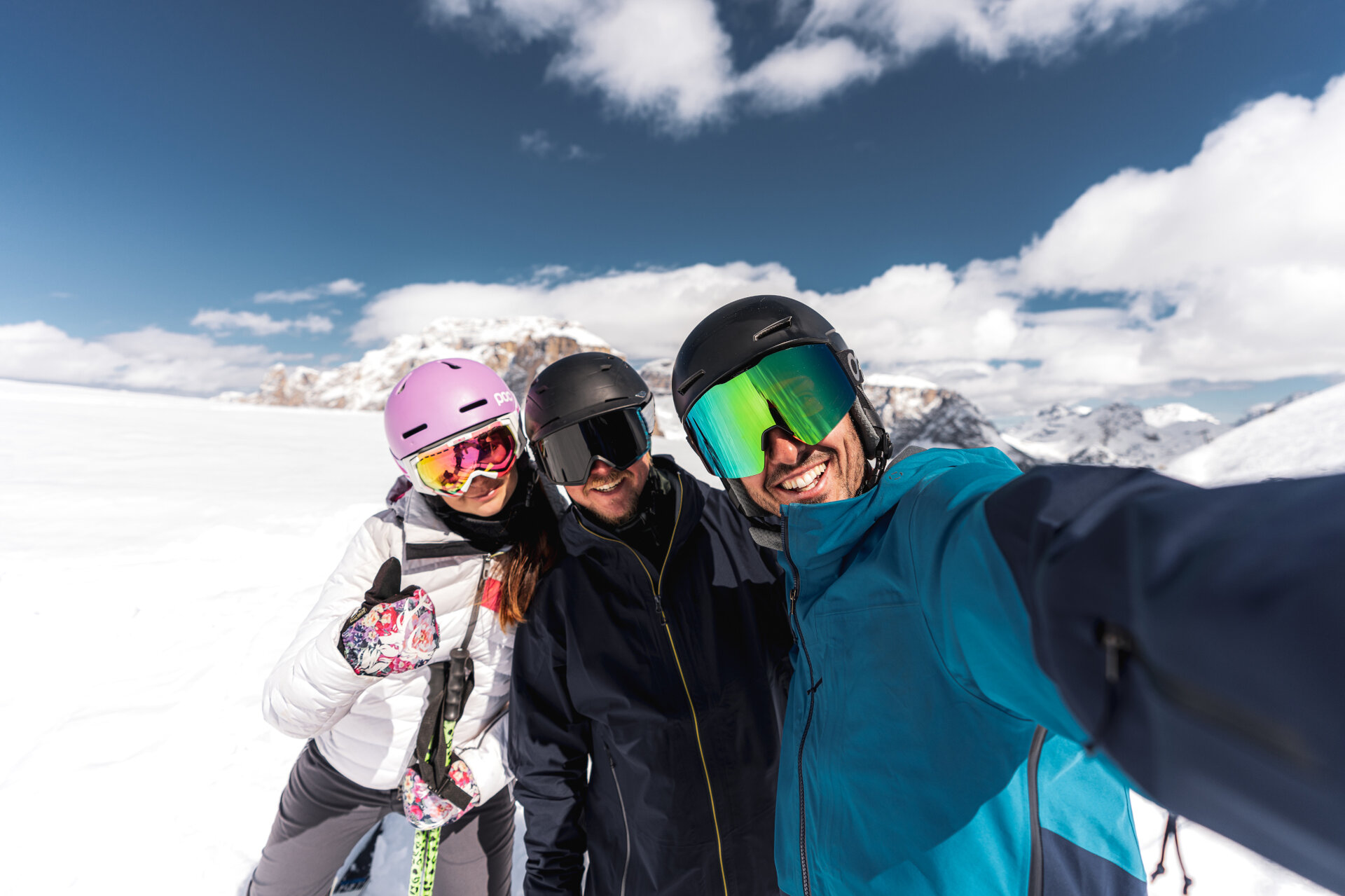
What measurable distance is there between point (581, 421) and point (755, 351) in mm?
922

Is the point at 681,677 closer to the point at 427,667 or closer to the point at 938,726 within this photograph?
the point at 938,726

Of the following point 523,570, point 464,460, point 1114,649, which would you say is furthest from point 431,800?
point 1114,649

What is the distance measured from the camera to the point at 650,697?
6.27 ft

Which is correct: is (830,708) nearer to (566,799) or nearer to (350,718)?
(566,799)

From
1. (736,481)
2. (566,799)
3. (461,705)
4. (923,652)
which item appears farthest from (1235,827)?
(461,705)

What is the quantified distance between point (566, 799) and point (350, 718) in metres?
1.17

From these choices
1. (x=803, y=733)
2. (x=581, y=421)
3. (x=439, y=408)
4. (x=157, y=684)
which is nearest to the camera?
(x=803, y=733)

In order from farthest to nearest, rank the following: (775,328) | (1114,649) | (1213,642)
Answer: (775,328)
(1114,649)
(1213,642)

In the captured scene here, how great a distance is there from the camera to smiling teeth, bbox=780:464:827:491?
1704 millimetres

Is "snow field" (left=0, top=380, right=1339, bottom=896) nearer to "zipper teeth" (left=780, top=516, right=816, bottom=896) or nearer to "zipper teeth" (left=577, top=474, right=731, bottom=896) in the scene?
"zipper teeth" (left=780, top=516, right=816, bottom=896)

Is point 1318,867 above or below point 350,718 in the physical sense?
above

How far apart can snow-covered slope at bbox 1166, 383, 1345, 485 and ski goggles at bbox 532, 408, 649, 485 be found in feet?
63.7

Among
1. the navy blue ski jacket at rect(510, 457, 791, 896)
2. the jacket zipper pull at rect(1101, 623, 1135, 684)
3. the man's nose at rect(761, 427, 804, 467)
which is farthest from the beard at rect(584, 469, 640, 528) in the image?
the jacket zipper pull at rect(1101, 623, 1135, 684)

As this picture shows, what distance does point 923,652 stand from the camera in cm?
111
